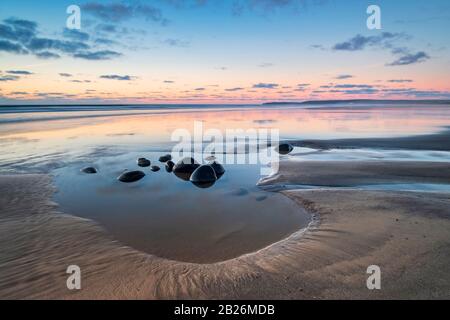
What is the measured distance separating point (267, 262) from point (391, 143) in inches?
523

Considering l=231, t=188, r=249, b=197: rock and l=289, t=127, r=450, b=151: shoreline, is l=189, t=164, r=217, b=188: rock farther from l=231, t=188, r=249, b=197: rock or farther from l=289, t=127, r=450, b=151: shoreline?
l=289, t=127, r=450, b=151: shoreline

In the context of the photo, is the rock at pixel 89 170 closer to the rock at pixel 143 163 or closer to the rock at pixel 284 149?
the rock at pixel 143 163

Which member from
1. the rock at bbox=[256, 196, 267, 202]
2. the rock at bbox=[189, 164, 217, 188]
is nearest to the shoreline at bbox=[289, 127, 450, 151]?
the rock at bbox=[189, 164, 217, 188]

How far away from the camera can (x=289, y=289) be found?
350cm

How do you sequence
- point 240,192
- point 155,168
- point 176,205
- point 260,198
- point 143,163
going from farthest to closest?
point 143,163 < point 155,168 < point 240,192 < point 260,198 < point 176,205

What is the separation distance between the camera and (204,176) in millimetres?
8680

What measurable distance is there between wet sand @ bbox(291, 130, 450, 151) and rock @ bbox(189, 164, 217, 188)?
7171 millimetres

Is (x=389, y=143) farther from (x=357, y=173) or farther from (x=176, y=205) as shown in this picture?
(x=176, y=205)

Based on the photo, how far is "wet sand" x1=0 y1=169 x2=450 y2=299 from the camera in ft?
11.5

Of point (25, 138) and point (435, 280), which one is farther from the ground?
point (25, 138)

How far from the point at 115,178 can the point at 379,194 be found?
273 inches

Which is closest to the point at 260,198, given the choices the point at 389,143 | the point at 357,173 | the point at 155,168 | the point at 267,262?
the point at 267,262
